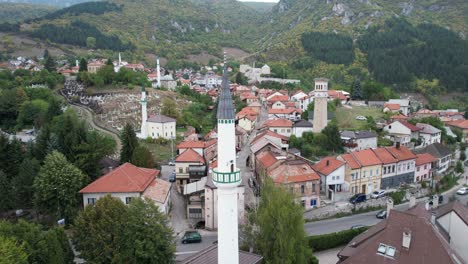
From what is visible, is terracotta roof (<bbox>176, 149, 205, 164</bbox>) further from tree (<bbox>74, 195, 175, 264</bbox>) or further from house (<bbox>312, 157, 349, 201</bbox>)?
tree (<bbox>74, 195, 175, 264</bbox>)

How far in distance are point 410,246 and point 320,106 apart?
31462mm

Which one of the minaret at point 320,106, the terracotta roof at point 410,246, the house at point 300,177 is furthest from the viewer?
the minaret at point 320,106

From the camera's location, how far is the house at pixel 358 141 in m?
43.0

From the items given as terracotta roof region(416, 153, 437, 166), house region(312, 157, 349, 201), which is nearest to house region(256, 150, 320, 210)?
house region(312, 157, 349, 201)

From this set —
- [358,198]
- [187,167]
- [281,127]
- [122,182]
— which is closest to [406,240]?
[358,198]

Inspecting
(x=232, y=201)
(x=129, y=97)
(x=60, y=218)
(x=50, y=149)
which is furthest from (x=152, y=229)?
(x=129, y=97)

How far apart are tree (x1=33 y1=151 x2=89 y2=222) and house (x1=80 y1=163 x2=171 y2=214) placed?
0.85 metres

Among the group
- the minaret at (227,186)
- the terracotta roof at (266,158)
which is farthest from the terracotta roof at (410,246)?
the terracotta roof at (266,158)

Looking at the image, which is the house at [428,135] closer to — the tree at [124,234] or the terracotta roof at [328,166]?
the terracotta roof at [328,166]

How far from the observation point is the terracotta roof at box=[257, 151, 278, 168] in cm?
3403

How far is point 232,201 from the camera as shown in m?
16.4

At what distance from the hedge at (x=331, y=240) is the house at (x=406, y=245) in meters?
6.29

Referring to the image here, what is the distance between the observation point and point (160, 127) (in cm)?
5025

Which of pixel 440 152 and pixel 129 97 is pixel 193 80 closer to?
pixel 129 97
